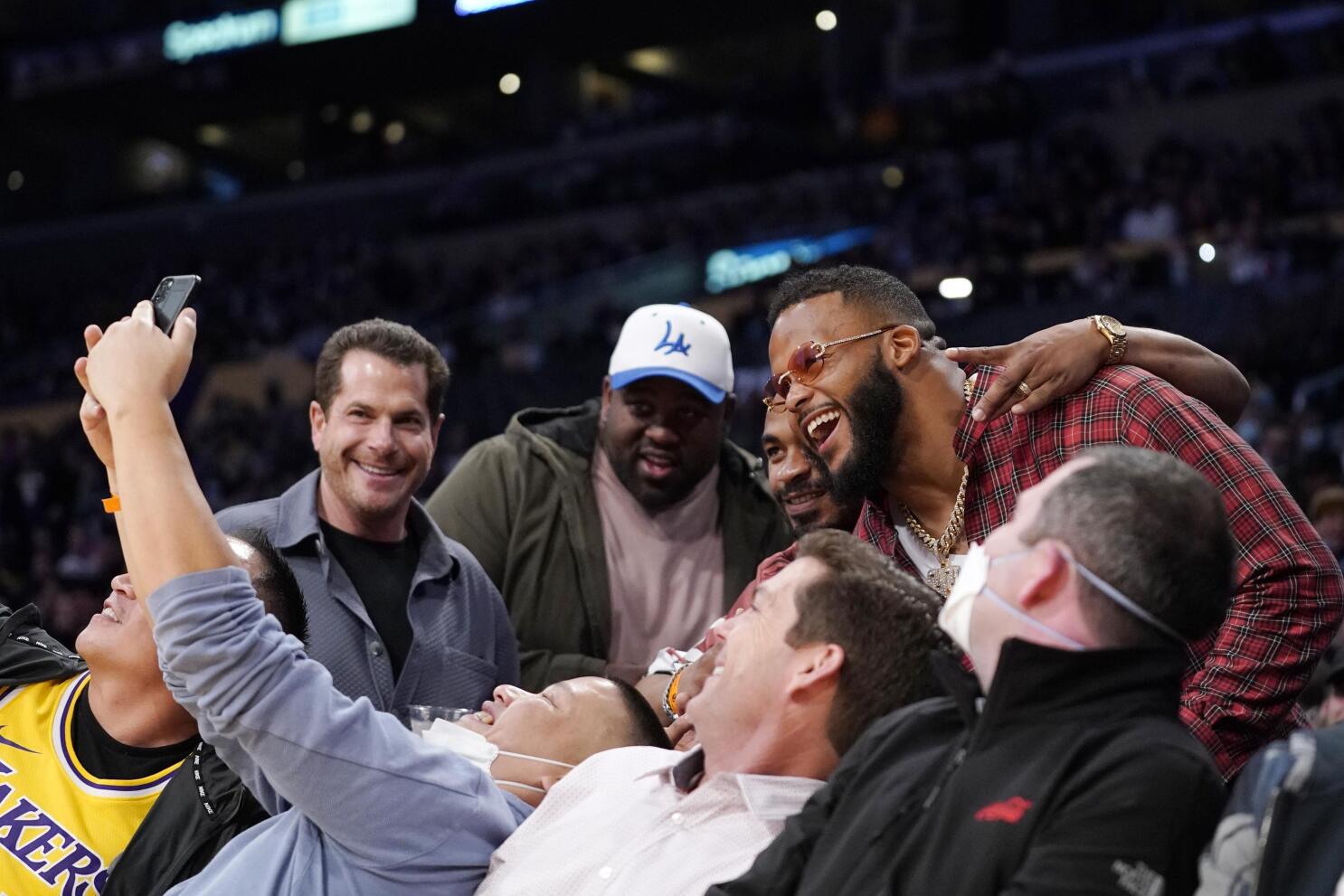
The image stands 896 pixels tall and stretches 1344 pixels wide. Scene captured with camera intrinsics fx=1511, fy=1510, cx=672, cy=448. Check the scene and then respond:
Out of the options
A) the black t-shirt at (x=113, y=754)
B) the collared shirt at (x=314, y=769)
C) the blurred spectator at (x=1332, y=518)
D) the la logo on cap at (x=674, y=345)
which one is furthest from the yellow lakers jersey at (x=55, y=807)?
the blurred spectator at (x=1332, y=518)

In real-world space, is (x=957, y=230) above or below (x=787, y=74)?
below

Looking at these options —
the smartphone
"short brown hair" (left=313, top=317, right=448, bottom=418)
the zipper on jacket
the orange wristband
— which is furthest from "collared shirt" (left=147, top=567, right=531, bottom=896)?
"short brown hair" (left=313, top=317, right=448, bottom=418)

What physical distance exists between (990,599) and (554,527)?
7.38 ft

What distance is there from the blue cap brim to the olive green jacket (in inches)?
12.1

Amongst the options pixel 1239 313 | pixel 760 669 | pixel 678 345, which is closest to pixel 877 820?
pixel 760 669

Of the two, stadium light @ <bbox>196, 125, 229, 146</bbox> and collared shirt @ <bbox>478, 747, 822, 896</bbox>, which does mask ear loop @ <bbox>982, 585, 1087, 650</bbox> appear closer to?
collared shirt @ <bbox>478, 747, 822, 896</bbox>

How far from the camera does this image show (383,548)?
3654 millimetres

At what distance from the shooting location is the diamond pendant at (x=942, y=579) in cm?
285

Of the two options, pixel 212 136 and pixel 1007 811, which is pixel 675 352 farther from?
pixel 212 136

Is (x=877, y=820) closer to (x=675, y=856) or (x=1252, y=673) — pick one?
(x=675, y=856)

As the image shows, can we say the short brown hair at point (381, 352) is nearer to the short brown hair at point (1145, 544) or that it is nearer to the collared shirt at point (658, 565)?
the collared shirt at point (658, 565)

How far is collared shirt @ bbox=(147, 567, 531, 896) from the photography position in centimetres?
212

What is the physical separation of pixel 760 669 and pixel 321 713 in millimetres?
639

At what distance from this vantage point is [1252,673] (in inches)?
94.2
